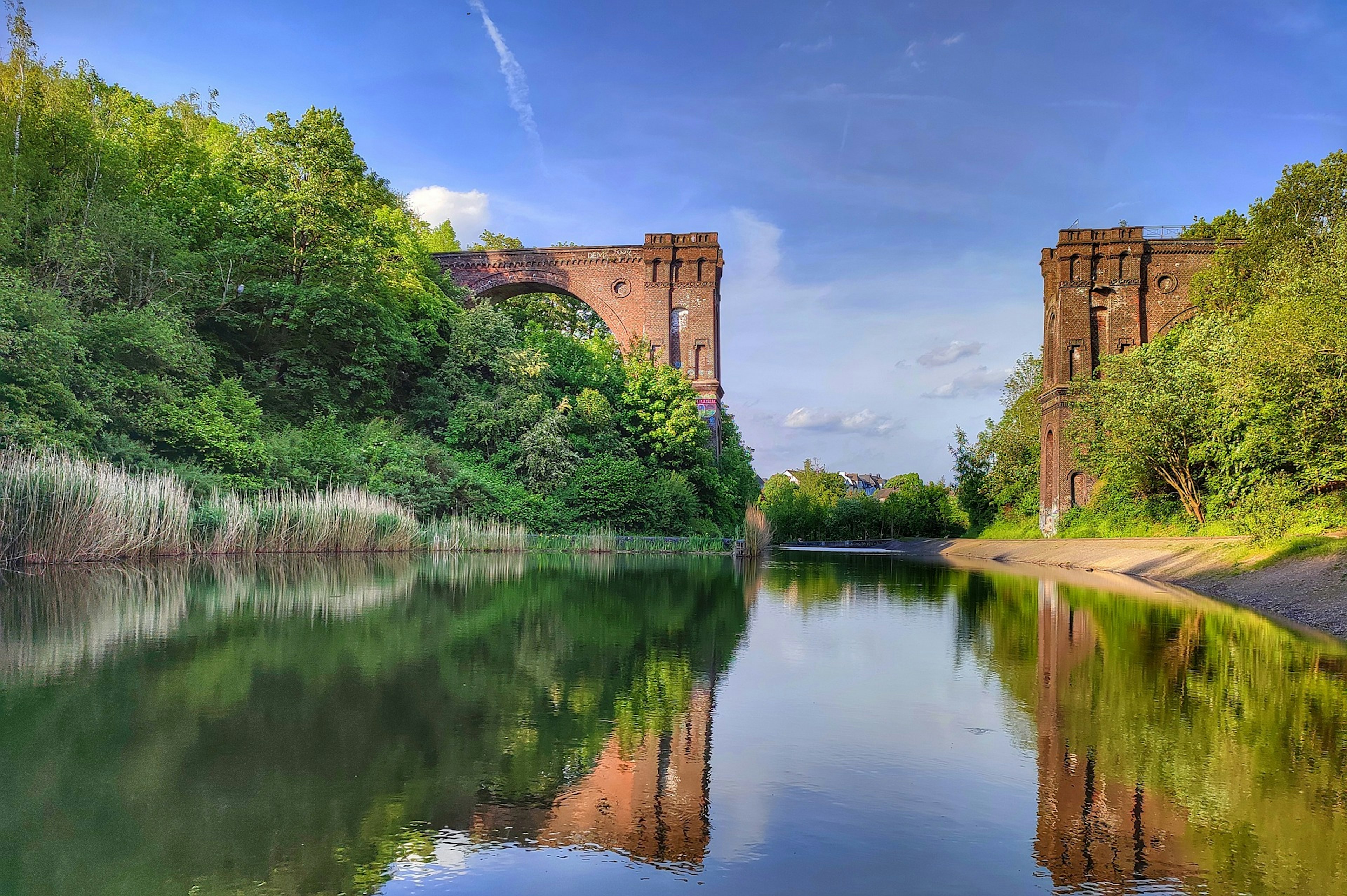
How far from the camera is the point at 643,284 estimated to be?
118ft

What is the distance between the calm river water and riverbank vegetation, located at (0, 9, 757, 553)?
32.0 feet

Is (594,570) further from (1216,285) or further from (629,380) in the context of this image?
(1216,285)

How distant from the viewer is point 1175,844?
3029 millimetres

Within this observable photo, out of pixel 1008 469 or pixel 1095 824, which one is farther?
pixel 1008 469

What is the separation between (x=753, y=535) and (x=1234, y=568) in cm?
1212

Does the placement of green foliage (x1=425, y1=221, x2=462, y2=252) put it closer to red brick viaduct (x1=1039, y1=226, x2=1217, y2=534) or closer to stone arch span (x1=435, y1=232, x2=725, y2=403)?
stone arch span (x1=435, y1=232, x2=725, y2=403)

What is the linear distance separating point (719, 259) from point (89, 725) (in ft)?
109

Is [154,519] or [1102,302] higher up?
[1102,302]

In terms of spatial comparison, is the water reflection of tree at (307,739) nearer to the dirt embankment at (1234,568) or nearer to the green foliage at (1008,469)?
the dirt embankment at (1234,568)

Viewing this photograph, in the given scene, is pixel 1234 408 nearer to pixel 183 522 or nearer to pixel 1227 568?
pixel 1227 568

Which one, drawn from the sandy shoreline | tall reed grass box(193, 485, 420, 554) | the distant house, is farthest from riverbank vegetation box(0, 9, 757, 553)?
the distant house

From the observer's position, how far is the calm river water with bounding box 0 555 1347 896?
2723 millimetres

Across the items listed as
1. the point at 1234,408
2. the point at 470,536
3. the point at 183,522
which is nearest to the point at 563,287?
the point at 470,536

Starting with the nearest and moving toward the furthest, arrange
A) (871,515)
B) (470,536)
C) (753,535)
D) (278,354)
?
(470,536), (278,354), (753,535), (871,515)
